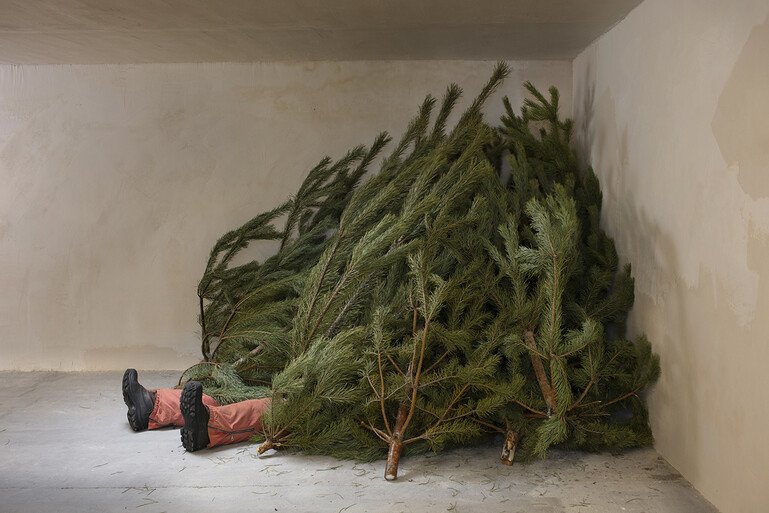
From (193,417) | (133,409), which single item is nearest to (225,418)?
(193,417)

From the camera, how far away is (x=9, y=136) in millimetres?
4758

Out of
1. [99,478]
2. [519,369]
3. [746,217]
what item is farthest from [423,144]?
[99,478]

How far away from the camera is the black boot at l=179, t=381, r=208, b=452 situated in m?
3.17

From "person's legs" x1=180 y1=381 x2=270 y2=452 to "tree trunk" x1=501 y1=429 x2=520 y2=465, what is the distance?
44.0 inches

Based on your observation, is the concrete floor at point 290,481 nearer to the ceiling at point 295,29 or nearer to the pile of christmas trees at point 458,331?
the pile of christmas trees at point 458,331

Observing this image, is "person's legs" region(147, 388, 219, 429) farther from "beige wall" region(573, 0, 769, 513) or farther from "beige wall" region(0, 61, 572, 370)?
"beige wall" region(573, 0, 769, 513)

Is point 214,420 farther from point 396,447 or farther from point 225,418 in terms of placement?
point 396,447

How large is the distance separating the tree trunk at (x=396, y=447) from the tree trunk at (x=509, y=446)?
45cm

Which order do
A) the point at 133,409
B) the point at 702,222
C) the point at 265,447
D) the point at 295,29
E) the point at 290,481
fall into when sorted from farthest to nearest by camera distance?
the point at 295,29 < the point at 133,409 < the point at 265,447 < the point at 290,481 < the point at 702,222

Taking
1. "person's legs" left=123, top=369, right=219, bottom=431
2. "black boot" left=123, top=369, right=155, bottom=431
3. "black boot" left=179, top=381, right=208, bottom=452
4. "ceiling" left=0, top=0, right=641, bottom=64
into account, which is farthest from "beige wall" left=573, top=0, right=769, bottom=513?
"black boot" left=123, top=369, right=155, bottom=431

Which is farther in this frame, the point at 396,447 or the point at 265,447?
the point at 265,447

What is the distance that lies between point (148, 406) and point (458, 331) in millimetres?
1644

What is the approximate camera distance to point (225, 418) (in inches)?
131

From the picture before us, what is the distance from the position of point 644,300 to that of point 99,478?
99.3 inches
